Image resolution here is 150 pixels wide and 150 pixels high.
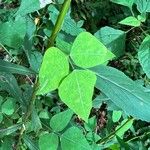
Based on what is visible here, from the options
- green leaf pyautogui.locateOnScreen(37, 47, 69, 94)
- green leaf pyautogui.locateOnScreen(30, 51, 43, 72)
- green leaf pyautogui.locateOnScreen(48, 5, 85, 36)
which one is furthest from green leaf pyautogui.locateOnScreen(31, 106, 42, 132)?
green leaf pyautogui.locateOnScreen(37, 47, 69, 94)

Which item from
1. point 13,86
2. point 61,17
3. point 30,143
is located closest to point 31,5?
point 61,17

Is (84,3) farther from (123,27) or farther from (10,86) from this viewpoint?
(10,86)

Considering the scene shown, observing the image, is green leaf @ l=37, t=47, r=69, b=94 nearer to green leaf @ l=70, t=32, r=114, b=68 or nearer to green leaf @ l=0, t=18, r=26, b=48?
green leaf @ l=70, t=32, r=114, b=68

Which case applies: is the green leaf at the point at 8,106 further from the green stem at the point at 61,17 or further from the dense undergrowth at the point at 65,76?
the green stem at the point at 61,17

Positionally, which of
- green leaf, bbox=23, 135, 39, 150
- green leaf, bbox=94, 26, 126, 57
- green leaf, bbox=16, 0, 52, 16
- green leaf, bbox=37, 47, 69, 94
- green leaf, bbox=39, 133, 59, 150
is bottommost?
green leaf, bbox=23, 135, 39, 150

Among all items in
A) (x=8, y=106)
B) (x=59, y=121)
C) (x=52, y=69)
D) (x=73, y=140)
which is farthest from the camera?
(x=8, y=106)

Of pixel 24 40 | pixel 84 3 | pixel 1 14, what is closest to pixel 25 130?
pixel 24 40

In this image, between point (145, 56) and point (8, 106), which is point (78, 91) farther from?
point (8, 106)
